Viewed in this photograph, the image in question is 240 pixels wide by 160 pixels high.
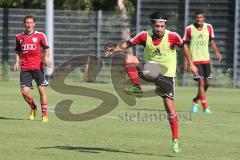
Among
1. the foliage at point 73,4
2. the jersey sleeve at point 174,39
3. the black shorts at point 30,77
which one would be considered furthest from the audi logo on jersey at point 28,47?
the foliage at point 73,4

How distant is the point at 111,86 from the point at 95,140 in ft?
55.6

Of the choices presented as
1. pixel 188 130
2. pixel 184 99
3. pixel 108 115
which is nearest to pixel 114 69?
pixel 184 99

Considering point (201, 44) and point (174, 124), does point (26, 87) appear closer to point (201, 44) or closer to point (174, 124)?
point (201, 44)

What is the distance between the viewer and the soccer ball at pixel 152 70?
12693 millimetres

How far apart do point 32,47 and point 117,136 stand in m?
3.76

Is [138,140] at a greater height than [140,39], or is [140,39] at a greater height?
[140,39]

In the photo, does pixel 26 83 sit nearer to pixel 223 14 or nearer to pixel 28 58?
pixel 28 58

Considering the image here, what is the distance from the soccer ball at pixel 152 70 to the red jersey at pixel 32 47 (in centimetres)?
356

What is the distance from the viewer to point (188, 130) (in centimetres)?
1517

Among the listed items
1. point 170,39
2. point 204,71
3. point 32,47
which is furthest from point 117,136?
point 204,71

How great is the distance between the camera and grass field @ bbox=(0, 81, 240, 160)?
1163cm

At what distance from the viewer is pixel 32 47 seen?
16.8m

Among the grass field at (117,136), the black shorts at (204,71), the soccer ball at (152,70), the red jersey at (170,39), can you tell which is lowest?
the grass field at (117,136)

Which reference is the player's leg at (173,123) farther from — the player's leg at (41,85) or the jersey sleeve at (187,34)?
the jersey sleeve at (187,34)
